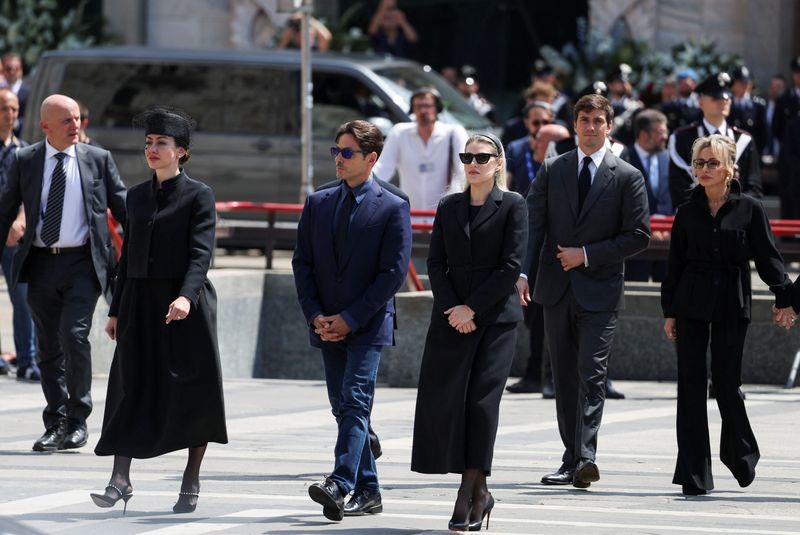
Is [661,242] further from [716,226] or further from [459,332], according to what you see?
[459,332]

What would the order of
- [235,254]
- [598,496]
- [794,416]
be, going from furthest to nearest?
[235,254]
[794,416]
[598,496]

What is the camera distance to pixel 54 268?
33.6 feet

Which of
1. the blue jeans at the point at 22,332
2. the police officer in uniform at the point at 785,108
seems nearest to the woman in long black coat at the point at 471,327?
the blue jeans at the point at 22,332

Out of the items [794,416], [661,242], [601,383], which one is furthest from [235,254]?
[601,383]

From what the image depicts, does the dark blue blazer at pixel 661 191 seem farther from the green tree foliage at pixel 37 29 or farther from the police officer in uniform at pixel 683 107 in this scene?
the green tree foliage at pixel 37 29

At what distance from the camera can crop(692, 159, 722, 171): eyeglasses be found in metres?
8.80

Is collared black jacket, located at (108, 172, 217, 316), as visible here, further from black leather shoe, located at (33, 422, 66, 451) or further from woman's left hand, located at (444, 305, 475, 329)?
black leather shoe, located at (33, 422, 66, 451)

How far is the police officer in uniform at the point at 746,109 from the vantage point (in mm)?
17516

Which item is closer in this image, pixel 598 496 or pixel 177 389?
pixel 177 389

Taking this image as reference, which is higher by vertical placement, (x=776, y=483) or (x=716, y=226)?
(x=716, y=226)

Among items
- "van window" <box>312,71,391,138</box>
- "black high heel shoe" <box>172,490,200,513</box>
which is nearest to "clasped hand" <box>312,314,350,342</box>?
"black high heel shoe" <box>172,490,200,513</box>

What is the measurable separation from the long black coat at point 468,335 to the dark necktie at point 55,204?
297 cm

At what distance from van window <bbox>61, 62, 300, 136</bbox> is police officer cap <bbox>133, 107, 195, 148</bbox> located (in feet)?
34.5

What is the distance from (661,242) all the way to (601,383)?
459cm
